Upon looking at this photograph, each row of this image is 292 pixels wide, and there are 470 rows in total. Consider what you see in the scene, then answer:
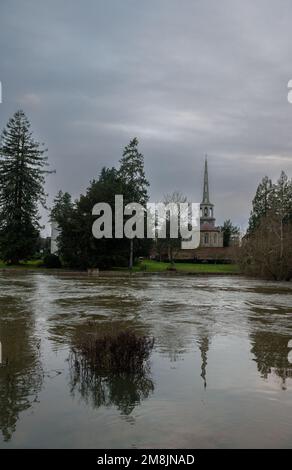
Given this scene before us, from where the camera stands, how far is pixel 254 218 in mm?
84375

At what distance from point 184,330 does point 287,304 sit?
10081 millimetres

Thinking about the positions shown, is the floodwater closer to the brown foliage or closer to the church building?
the brown foliage

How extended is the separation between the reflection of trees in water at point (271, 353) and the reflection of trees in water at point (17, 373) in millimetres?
4201

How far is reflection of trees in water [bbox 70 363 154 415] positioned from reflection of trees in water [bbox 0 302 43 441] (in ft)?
2.22

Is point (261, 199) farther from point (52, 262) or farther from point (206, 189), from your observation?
point (206, 189)

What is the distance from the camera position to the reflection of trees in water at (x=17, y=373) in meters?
Result: 6.93

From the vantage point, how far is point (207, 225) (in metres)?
120

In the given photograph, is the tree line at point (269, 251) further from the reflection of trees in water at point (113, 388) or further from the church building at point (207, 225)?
the church building at point (207, 225)

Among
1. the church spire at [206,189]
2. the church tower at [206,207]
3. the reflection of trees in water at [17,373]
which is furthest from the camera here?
the church spire at [206,189]

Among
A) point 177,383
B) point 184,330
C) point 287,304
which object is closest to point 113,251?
point 287,304

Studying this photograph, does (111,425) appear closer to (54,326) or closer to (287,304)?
(54,326)

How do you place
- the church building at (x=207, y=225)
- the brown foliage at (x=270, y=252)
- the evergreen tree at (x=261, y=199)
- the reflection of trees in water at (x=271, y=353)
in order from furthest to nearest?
the church building at (x=207, y=225)
the evergreen tree at (x=261, y=199)
the brown foliage at (x=270, y=252)
the reflection of trees in water at (x=271, y=353)

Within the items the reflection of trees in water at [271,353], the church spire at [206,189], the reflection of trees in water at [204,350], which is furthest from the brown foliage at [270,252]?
the church spire at [206,189]

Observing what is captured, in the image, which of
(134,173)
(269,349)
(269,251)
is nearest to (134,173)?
(134,173)
